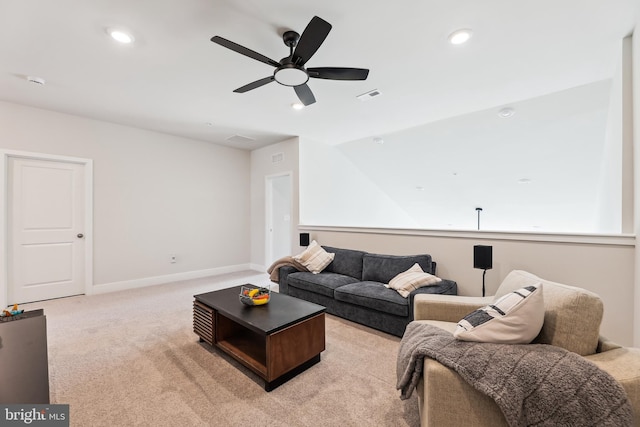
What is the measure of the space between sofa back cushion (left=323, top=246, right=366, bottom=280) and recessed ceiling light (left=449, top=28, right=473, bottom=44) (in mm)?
2622

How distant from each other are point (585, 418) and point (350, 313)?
7.32 ft

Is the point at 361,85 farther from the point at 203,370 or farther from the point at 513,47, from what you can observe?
the point at 203,370

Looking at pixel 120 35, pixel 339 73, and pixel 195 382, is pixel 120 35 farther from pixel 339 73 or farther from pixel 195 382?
pixel 195 382

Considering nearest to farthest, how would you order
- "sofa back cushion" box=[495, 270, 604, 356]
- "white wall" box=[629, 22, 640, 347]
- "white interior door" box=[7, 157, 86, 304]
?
"sofa back cushion" box=[495, 270, 604, 356]
"white wall" box=[629, 22, 640, 347]
"white interior door" box=[7, 157, 86, 304]

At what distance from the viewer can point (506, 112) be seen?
369 centimetres

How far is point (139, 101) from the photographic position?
11.9 feet

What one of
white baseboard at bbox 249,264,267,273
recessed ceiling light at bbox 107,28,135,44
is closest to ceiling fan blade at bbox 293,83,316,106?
recessed ceiling light at bbox 107,28,135,44

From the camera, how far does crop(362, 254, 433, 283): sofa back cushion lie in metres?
3.24

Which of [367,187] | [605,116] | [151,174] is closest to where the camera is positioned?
[605,116]

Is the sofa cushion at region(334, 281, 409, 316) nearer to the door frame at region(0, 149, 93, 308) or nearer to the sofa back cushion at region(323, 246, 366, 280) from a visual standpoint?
the sofa back cushion at region(323, 246, 366, 280)

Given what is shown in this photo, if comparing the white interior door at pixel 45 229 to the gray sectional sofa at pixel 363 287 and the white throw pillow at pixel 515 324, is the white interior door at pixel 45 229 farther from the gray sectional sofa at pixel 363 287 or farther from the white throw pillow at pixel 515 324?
the white throw pillow at pixel 515 324

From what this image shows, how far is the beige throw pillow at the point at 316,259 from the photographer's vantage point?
398 centimetres

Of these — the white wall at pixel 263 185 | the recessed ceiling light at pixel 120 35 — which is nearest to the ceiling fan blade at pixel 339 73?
the recessed ceiling light at pixel 120 35

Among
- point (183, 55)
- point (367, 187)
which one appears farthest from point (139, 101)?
point (367, 187)
